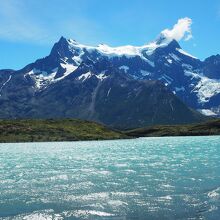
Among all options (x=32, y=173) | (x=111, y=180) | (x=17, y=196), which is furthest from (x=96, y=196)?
(x=32, y=173)

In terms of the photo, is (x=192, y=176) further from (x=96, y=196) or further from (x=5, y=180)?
(x=5, y=180)

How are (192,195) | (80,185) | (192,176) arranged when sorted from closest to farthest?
1. (192,195)
2. (80,185)
3. (192,176)

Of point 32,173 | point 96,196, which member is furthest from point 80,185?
point 32,173

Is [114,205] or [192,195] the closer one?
[114,205]

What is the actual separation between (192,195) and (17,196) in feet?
61.2

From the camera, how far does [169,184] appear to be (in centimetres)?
5375

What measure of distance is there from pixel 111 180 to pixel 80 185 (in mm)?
5198

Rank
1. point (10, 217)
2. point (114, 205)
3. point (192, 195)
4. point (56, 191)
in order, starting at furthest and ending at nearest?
point (56, 191)
point (192, 195)
point (114, 205)
point (10, 217)

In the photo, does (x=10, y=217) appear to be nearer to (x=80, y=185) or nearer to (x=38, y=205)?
(x=38, y=205)

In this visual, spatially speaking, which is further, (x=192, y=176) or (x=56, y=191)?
(x=192, y=176)

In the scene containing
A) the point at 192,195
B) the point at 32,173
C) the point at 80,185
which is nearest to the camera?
A: the point at 192,195

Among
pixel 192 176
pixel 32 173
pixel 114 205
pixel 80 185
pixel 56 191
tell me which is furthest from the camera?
pixel 32 173

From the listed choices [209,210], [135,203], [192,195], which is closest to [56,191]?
[135,203]

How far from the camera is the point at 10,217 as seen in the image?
122 ft
